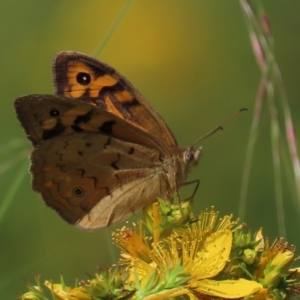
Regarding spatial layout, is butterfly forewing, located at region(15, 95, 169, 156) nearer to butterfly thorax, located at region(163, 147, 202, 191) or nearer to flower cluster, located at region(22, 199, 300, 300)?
butterfly thorax, located at region(163, 147, 202, 191)

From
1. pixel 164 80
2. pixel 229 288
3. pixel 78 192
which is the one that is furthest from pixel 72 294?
pixel 164 80

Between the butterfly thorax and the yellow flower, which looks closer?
the yellow flower

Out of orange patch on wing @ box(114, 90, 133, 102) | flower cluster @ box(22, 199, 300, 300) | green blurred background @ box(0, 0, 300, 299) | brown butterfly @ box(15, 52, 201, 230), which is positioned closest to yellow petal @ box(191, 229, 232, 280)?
flower cluster @ box(22, 199, 300, 300)

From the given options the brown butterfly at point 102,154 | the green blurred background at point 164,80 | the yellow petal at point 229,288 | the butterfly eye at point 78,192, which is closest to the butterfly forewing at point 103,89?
the brown butterfly at point 102,154

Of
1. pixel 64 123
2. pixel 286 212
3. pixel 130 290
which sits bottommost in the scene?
pixel 286 212

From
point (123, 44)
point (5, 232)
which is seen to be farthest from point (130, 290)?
point (123, 44)

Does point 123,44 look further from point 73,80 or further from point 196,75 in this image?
point 73,80
